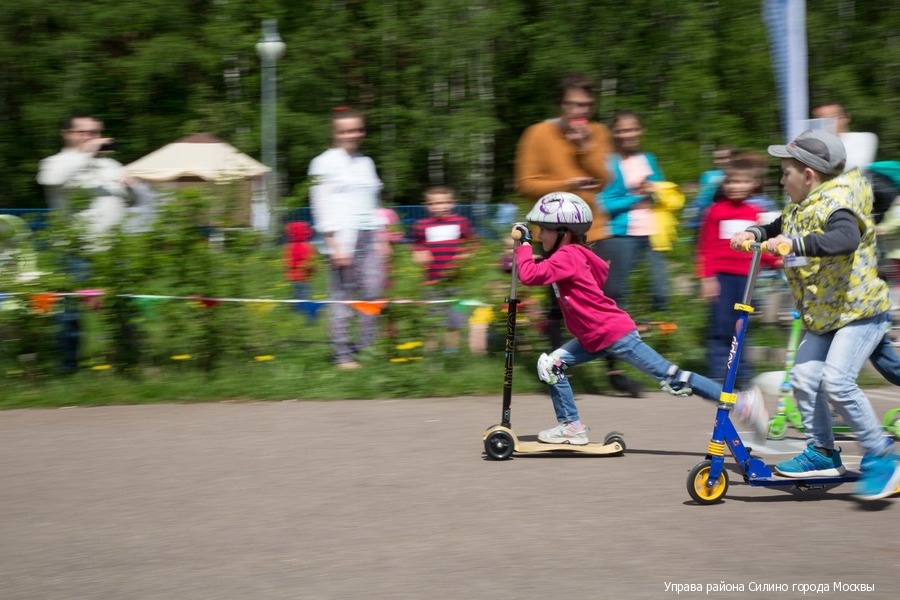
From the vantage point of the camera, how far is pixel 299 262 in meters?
9.50

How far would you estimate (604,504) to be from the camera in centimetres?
573

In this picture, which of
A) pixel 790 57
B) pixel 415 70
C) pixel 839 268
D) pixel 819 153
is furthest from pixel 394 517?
pixel 415 70

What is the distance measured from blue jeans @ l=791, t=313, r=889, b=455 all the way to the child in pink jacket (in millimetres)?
770

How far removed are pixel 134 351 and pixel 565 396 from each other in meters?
3.78

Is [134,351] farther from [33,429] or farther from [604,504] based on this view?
[604,504]

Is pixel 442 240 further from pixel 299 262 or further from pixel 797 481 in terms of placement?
pixel 797 481

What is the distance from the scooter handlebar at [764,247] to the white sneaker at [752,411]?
0.96m

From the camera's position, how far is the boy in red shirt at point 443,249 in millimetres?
9102

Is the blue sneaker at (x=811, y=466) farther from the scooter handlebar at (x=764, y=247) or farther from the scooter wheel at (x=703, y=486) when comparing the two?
the scooter handlebar at (x=764, y=247)

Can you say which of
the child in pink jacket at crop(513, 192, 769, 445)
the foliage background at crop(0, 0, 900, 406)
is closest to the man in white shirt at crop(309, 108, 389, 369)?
the child in pink jacket at crop(513, 192, 769, 445)

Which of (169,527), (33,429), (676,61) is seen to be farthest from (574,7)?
(169,527)

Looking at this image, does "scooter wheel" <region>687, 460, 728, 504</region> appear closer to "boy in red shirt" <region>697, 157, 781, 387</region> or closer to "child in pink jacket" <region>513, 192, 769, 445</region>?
"child in pink jacket" <region>513, 192, 769, 445</region>

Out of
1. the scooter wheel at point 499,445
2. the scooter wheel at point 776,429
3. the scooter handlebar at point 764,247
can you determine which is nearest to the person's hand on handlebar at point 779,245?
the scooter handlebar at point 764,247

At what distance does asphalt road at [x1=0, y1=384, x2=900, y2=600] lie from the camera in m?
→ 4.68
